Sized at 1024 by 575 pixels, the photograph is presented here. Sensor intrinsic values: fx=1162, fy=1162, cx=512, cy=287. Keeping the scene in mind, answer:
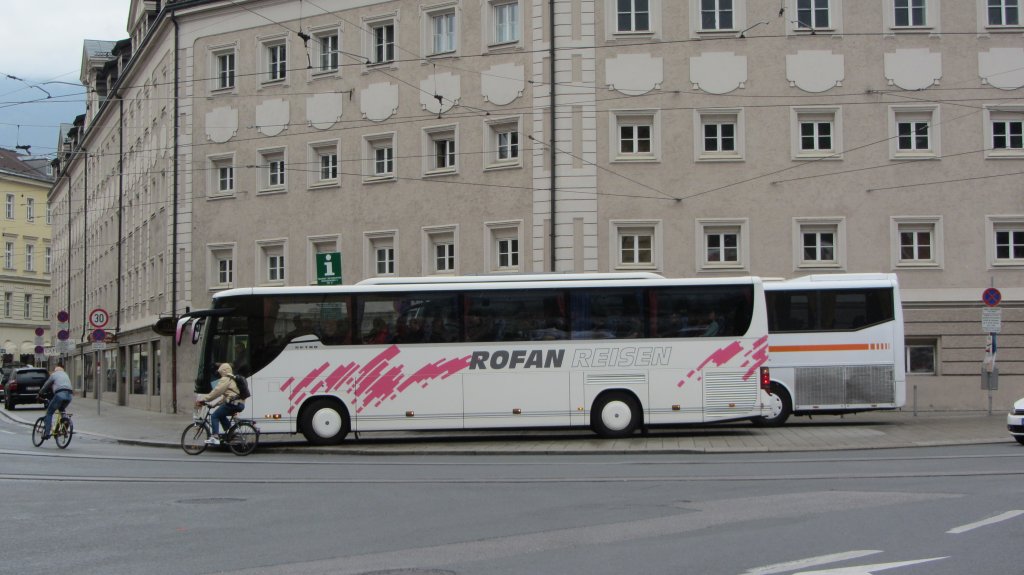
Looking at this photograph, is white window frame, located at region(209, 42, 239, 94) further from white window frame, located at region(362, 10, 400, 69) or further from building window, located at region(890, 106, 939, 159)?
building window, located at region(890, 106, 939, 159)

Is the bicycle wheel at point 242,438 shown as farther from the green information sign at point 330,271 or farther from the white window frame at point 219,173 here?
the white window frame at point 219,173

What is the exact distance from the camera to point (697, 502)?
40.2ft

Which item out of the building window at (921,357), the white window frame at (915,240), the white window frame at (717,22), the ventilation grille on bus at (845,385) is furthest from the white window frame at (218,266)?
the building window at (921,357)

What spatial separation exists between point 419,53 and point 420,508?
80.9 ft

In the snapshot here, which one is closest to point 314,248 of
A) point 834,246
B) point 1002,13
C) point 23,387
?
point 834,246

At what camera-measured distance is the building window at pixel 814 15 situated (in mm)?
31906

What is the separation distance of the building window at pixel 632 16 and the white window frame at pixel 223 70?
13.4 meters

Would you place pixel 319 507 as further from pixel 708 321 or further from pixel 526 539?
pixel 708 321

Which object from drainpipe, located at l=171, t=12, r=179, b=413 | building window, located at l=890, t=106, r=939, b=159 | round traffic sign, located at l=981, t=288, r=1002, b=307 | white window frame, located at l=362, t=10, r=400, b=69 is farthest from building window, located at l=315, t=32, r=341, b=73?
round traffic sign, located at l=981, t=288, r=1002, b=307

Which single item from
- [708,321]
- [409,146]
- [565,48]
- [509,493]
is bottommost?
[509,493]

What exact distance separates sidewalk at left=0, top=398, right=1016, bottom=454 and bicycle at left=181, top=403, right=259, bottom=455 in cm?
131

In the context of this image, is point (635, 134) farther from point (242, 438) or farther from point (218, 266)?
point (242, 438)

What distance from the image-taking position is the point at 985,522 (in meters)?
10.4

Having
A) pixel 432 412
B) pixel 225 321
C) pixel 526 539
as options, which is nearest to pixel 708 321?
pixel 432 412
